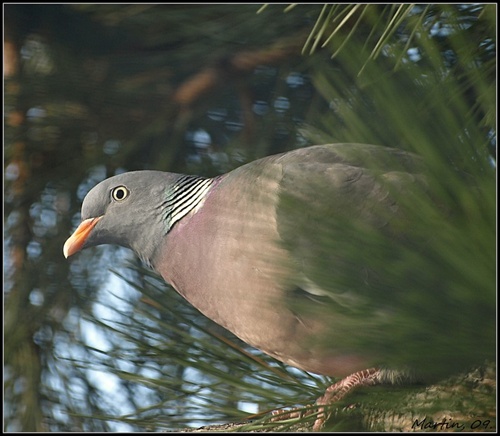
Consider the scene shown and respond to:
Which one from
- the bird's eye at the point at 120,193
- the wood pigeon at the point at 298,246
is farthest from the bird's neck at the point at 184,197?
the bird's eye at the point at 120,193

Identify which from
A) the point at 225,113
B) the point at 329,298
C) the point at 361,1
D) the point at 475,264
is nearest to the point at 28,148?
the point at 225,113

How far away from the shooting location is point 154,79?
2002 millimetres

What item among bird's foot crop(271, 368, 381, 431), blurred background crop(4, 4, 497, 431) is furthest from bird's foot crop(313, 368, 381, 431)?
blurred background crop(4, 4, 497, 431)

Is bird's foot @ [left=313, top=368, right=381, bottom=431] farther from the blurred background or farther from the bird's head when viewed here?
the bird's head

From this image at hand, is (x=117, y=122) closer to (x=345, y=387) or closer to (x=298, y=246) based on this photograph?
A: (x=345, y=387)

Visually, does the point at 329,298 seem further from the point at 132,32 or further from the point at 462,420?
the point at 132,32

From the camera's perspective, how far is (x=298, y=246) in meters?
0.71

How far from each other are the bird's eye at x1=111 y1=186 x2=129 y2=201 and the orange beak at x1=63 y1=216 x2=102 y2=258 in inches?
2.5

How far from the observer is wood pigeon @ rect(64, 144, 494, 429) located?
0.67m

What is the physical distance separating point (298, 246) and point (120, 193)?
1169 mm

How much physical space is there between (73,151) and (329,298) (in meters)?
1.47

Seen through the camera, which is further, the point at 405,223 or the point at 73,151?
the point at 73,151

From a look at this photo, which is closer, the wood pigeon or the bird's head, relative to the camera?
the wood pigeon

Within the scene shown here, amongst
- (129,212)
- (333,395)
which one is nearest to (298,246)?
(333,395)
